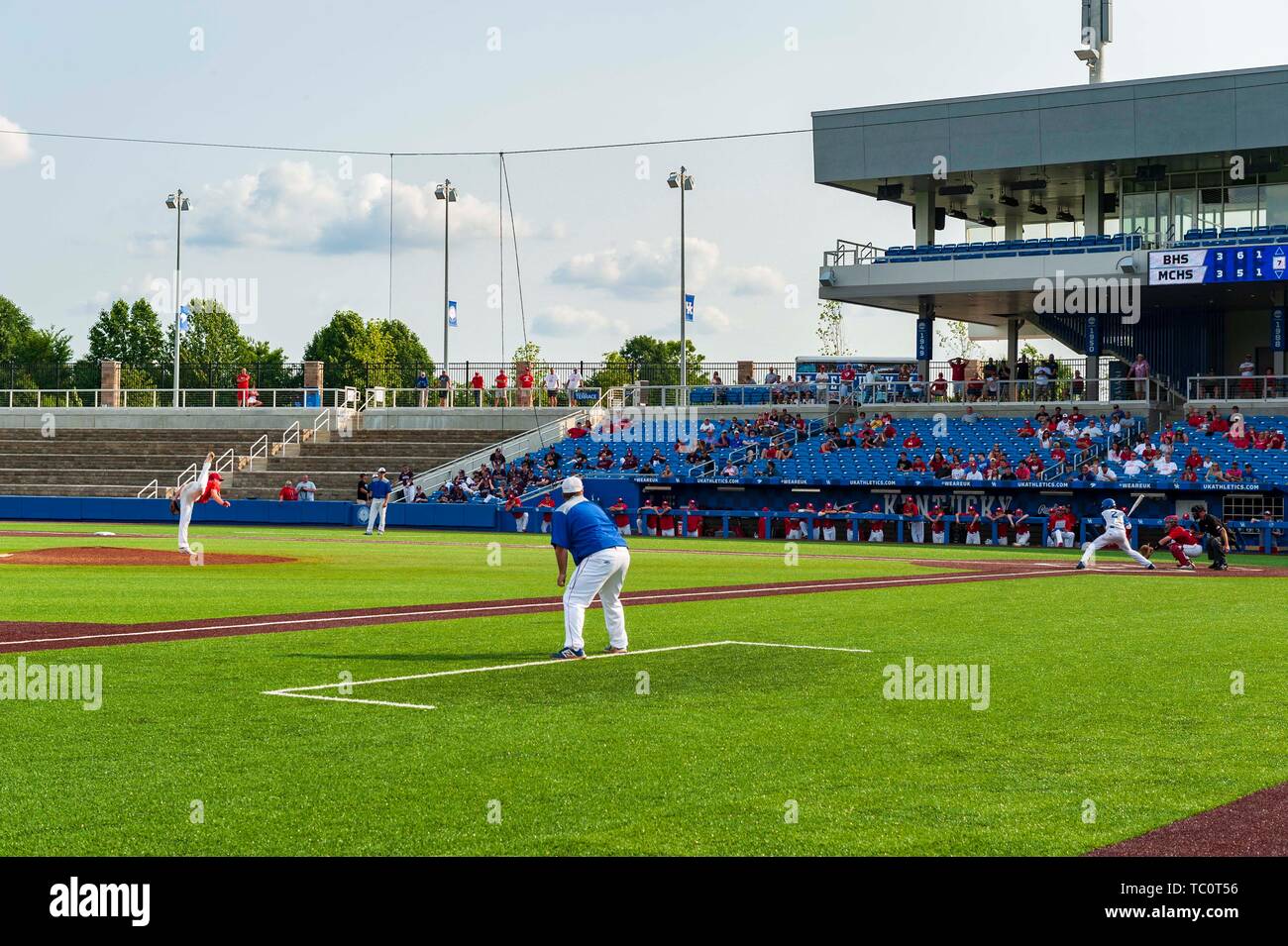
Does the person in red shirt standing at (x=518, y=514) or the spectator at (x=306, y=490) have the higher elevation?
the spectator at (x=306, y=490)

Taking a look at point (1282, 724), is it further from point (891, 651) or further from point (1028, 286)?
point (1028, 286)

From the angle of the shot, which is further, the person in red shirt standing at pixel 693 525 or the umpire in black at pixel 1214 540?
the person in red shirt standing at pixel 693 525

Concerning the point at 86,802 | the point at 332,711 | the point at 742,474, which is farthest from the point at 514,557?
the point at 86,802

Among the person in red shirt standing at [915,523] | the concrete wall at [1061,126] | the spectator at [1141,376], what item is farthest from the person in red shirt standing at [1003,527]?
the concrete wall at [1061,126]

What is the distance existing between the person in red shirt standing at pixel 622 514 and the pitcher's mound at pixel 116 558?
18171 millimetres

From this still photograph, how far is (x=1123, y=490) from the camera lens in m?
44.3

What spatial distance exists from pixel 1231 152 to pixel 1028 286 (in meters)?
8.47

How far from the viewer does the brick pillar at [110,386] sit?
71.1m

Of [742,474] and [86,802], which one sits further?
[742,474]

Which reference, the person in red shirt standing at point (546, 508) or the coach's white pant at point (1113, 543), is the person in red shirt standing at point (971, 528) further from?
the coach's white pant at point (1113, 543)

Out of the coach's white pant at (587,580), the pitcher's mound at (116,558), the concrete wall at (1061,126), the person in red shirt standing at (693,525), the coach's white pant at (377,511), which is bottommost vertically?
the person in red shirt standing at (693,525)

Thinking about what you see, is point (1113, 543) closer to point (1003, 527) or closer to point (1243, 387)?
point (1003, 527)

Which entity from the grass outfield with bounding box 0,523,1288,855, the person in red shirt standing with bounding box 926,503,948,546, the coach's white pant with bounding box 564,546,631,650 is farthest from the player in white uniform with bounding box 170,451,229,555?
the person in red shirt standing with bounding box 926,503,948,546

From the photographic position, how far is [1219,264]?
173ft
